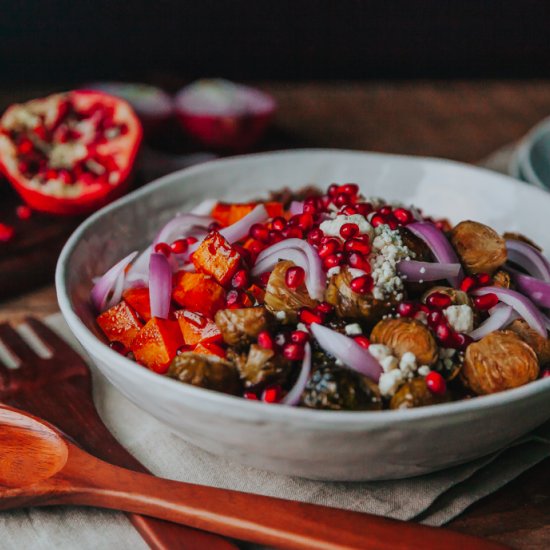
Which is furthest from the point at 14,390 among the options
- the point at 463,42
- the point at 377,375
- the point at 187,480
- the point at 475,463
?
the point at 463,42

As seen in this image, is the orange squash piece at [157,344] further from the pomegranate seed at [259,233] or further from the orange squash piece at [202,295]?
the pomegranate seed at [259,233]

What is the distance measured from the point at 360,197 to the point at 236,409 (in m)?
1.34

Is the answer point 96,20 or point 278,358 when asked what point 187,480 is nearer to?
point 278,358

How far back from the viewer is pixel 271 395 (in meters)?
2.30

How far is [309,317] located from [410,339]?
343 mm

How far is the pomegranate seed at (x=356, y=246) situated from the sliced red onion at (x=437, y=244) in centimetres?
29

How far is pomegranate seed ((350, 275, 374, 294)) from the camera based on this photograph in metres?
2.46

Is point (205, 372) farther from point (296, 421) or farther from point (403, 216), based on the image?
point (403, 216)

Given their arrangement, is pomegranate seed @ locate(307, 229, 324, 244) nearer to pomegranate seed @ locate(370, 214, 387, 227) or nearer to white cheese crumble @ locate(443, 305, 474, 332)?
pomegranate seed @ locate(370, 214, 387, 227)

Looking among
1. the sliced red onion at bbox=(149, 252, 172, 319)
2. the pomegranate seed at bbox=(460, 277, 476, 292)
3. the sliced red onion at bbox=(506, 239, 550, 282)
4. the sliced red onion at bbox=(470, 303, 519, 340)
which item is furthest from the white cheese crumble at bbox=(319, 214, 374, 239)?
the sliced red onion at bbox=(506, 239, 550, 282)

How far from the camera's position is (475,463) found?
2607 millimetres

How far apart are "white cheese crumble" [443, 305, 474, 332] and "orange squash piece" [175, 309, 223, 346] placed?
754mm

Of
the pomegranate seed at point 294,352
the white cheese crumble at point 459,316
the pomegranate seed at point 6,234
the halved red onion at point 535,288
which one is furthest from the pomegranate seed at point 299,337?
the pomegranate seed at point 6,234

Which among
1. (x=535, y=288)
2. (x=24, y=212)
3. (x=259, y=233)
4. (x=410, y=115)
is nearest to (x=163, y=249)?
(x=259, y=233)
